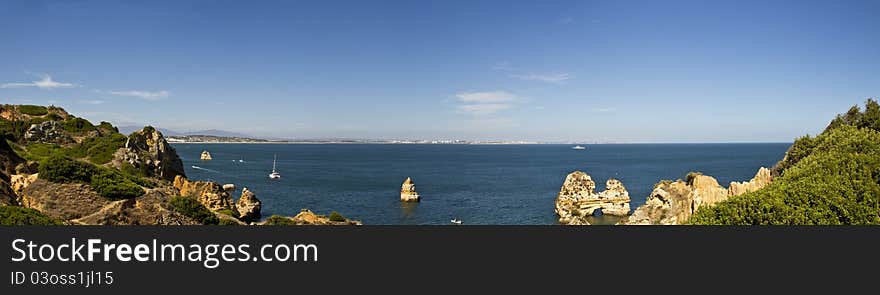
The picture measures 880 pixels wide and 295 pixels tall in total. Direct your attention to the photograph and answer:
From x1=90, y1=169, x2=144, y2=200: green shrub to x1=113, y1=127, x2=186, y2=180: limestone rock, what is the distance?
15.4 meters

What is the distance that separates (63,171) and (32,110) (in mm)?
30044

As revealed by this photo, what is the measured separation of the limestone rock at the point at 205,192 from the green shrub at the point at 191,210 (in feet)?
71.4

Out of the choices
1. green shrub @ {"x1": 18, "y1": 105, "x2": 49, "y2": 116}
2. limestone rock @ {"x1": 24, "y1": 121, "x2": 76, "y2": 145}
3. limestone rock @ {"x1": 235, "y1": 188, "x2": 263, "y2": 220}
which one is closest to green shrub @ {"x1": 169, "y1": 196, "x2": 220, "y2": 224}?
limestone rock @ {"x1": 24, "y1": 121, "x2": 76, "y2": 145}

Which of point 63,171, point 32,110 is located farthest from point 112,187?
point 32,110

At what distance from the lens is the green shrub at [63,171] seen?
25703 mm

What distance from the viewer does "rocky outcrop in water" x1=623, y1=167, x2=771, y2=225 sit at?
30625 millimetres

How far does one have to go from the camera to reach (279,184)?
101m

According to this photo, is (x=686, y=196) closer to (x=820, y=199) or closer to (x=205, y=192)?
Answer: (x=820, y=199)

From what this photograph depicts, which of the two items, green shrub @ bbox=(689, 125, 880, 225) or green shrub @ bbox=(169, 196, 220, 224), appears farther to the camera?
green shrub @ bbox=(169, 196, 220, 224)

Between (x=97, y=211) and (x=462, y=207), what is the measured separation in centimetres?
5488

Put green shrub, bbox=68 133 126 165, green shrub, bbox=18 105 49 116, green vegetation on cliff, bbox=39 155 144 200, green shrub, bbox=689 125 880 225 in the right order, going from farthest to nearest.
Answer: green shrub, bbox=18 105 49 116 → green shrub, bbox=68 133 126 165 → green vegetation on cliff, bbox=39 155 144 200 → green shrub, bbox=689 125 880 225

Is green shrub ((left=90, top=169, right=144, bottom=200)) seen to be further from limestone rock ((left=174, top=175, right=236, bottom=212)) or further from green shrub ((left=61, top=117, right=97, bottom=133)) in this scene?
green shrub ((left=61, top=117, right=97, bottom=133))

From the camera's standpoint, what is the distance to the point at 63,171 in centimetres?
2598

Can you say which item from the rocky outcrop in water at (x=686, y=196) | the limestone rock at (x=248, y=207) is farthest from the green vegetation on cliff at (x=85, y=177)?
the limestone rock at (x=248, y=207)
